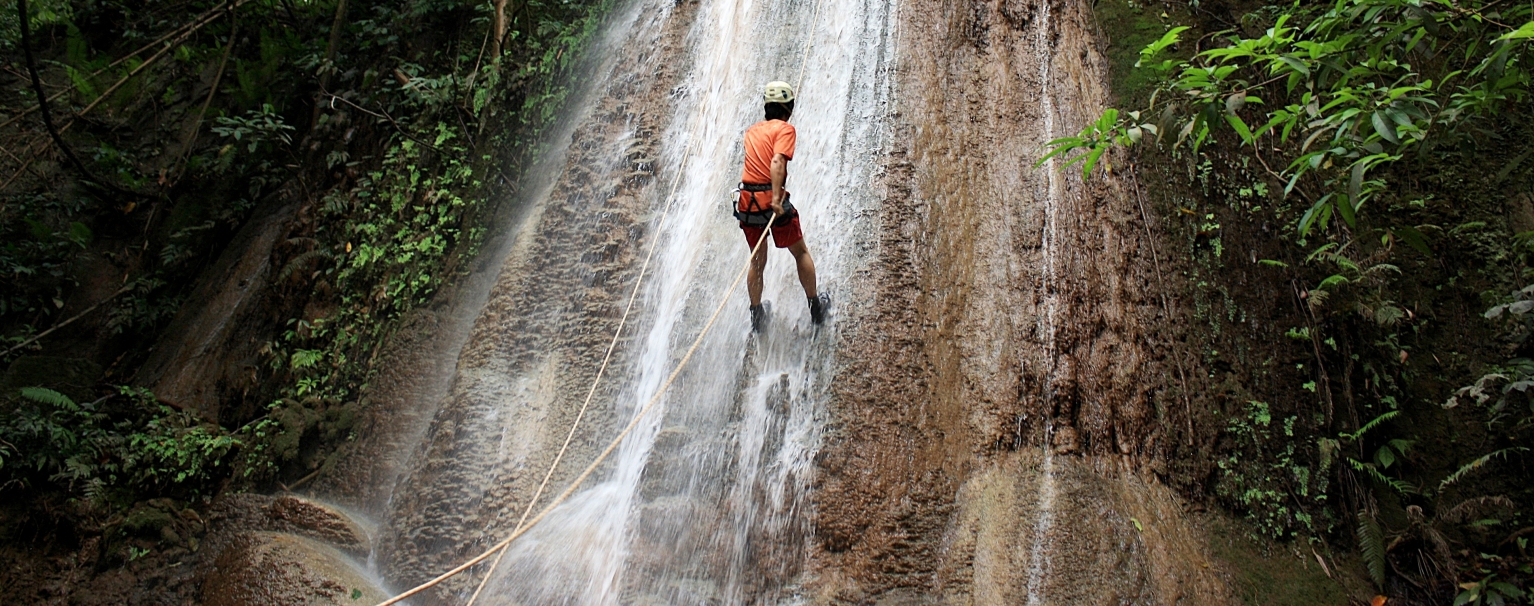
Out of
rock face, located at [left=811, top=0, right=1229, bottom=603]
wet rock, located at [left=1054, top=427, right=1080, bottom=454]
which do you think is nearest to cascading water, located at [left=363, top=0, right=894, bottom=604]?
rock face, located at [left=811, top=0, right=1229, bottom=603]

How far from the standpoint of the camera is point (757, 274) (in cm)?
503

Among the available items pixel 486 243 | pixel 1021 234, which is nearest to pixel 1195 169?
pixel 1021 234

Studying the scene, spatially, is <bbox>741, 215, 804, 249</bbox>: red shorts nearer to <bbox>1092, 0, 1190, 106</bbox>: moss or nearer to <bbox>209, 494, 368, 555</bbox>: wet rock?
<bbox>1092, 0, 1190, 106</bbox>: moss

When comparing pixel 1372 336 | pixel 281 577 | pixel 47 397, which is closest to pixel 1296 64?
pixel 1372 336

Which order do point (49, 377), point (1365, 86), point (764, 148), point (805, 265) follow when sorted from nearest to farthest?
point (1365, 86) → point (764, 148) → point (805, 265) → point (49, 377)

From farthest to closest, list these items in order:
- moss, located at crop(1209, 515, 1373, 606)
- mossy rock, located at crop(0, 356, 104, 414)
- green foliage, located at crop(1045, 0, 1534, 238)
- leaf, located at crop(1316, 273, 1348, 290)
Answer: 1. mossy rock, located at crop(0, 356, 104, 414)
2. leaf, located at crop(1316, 273, 1348, 290)
3. moss, located at crop(1209, 515, 1373, 606)
4. green foliage, located at crop(1045, 0, 1534, 238)

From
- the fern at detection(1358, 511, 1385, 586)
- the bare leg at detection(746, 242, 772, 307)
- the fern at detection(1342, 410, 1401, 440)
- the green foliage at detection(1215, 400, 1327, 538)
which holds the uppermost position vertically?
the bare leg at detection(746, 242, 772, 307)

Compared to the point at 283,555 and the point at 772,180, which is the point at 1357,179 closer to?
the point at 772,180

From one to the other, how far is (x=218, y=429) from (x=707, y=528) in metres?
4.70

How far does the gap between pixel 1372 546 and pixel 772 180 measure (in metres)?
3.76

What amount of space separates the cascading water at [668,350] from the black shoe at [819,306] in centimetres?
8

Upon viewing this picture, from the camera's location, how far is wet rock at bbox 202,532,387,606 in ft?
16.0

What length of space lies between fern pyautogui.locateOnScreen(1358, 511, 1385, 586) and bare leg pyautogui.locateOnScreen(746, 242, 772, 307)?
361 cm

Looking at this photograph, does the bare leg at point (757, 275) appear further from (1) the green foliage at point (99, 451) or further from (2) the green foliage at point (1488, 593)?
(1) the green foliage at point (99, 451)
